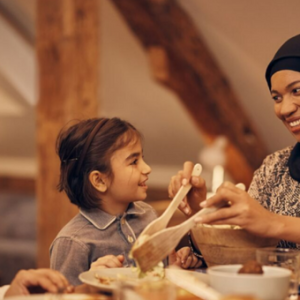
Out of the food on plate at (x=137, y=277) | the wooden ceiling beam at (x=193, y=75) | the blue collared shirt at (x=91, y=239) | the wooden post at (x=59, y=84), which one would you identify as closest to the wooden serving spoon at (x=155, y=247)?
the food on plate at (x=137, y=277)

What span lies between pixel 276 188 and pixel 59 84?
2.05m

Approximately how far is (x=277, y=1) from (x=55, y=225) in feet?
5.91

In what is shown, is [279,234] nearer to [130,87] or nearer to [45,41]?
[45,41]

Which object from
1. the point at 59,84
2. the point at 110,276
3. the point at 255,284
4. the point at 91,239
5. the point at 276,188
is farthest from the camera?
the point at 59,84

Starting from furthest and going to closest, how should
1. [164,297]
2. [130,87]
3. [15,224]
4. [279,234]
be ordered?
[15,224] → [130,87] → [279,234] → [164,297]

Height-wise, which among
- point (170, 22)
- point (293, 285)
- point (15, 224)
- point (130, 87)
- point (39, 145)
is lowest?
point (15, 224)

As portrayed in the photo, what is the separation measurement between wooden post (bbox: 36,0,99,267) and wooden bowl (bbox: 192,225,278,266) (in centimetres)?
240

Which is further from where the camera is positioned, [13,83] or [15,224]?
[15,224]

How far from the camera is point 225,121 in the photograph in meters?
4.98

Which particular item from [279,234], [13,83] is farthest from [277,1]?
[13,83]

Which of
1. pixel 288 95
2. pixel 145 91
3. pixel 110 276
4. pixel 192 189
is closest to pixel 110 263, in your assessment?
pixel 110 276

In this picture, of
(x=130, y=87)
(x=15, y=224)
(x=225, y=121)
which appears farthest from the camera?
(x=15, y=224)

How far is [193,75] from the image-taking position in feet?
16.2

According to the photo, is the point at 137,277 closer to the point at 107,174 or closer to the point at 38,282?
the point at 38,282
